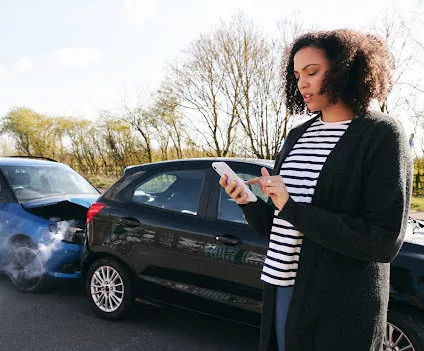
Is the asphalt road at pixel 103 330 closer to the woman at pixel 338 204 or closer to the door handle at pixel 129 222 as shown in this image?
the door handle at pixel 129 222

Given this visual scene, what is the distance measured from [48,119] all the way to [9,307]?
1904 cm

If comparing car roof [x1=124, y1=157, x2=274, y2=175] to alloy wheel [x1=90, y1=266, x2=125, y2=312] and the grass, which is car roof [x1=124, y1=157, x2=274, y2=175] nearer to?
alloy wheel [x1=90, y1=266, x2=125, y2=312]

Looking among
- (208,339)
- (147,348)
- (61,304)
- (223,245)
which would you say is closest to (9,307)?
(61,304)

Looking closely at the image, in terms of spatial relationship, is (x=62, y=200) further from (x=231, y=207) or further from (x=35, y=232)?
(x=231, y=207)

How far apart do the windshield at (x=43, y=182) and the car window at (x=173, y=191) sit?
6.77 ft

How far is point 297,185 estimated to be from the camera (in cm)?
151

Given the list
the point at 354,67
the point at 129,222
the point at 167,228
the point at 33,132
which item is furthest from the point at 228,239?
the point at 33,132

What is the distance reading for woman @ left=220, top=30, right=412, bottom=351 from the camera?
4.19ft

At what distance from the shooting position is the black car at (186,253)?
9.55ft

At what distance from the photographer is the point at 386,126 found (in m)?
1.34

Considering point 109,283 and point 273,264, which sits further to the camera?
point 109,283

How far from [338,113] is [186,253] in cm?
245

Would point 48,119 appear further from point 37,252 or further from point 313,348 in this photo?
point 313,348

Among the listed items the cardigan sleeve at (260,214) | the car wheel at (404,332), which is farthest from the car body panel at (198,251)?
the cardigan sleeve at (260,214)
